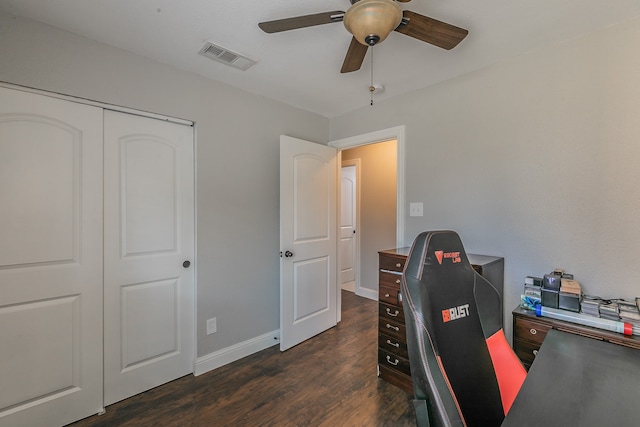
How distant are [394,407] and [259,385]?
103 cm

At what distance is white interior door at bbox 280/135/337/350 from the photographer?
2703mm

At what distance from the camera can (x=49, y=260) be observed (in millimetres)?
1710

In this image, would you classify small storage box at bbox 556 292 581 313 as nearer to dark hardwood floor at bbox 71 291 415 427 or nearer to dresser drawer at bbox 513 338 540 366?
dresser drawer at bbox 513 338 540 366

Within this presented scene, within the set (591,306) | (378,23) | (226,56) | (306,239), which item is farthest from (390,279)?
(226,56)

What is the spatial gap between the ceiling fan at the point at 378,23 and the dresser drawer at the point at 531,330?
1.71 m

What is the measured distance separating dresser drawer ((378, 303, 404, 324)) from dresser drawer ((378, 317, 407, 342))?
23 mm

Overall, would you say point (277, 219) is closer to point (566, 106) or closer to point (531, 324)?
point (531, 324)

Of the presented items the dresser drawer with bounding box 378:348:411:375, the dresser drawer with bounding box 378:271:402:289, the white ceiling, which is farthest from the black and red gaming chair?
the white ceiling

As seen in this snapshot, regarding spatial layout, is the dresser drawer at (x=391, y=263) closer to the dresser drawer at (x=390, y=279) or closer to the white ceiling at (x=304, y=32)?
the dresser drawer at (x=390, y=279)

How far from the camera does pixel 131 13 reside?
5.18ft

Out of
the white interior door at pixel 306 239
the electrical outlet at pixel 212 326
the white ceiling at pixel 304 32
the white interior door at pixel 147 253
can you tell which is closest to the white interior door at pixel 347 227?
the white interior door at pixel 306 239

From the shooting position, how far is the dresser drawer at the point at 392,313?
2.11 metres

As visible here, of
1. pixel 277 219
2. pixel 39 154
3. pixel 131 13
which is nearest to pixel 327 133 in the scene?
pixel 277 219

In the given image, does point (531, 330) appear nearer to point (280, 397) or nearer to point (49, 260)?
point (280, 397)
